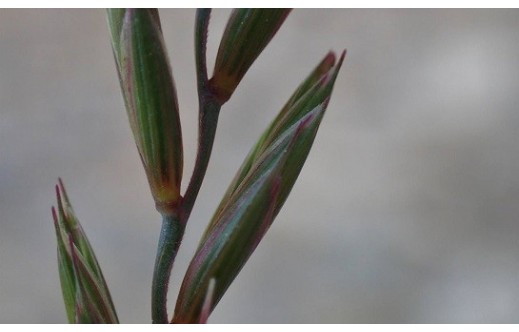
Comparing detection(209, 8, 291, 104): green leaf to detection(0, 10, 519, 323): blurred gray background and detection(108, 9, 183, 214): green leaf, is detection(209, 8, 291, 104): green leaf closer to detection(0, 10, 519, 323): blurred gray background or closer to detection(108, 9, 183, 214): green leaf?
detection(108, 9, 183, 214): green leaf

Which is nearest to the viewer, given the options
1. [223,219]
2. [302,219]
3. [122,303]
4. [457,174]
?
[223,219]

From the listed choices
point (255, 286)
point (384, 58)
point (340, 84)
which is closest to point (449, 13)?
point (384, 58)

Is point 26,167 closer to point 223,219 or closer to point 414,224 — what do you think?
point 414,224

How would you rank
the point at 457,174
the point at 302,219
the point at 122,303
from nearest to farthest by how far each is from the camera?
1. the point at 122,303
2. the point at 302,219
3. the point at 457,174

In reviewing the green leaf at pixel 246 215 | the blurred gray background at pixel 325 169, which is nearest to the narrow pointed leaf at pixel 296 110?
the green leaf at pixel 246 215

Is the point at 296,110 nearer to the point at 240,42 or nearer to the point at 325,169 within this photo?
the point at 240,42

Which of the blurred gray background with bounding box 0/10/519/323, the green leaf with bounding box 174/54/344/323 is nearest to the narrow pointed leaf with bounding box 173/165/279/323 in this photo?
the green leaf with bounding box 174/54/344/323
